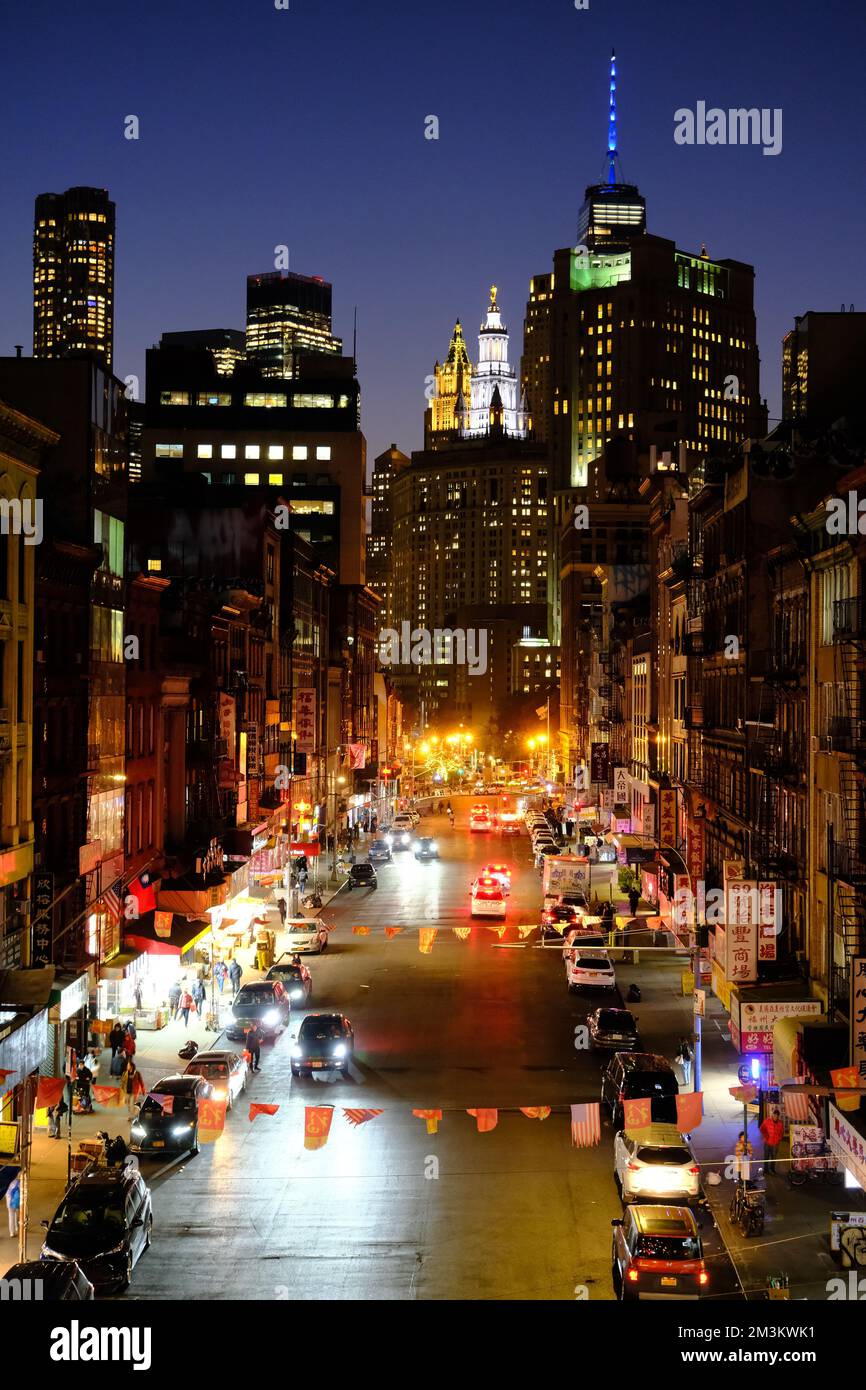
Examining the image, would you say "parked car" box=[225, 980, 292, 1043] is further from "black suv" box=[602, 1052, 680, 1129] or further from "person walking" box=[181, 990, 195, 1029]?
"black suv" box=[602, 1052, 680, 1129]

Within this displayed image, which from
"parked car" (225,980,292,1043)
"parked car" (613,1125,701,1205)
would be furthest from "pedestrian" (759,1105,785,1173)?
"parked car" (225,980,292,1043)

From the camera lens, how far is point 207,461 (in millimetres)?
143625

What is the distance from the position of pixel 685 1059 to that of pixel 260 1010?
40.5ft

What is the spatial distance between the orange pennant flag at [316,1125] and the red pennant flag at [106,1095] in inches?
186

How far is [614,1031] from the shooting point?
36.2 meters

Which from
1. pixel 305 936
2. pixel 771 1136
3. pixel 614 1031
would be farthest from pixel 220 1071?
pixel 305 936

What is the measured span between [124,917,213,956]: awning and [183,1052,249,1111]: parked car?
30.0 feet

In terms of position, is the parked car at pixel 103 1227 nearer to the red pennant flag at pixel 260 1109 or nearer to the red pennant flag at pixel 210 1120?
the red pennant flag at pixel 260 1109

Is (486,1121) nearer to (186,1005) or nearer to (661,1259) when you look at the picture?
(661,1259)

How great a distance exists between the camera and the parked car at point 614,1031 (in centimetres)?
3600

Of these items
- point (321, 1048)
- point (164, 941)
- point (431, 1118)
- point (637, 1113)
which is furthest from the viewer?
point (164, 941)

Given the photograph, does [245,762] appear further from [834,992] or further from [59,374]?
[834,992]

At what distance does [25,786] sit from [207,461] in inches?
4522
